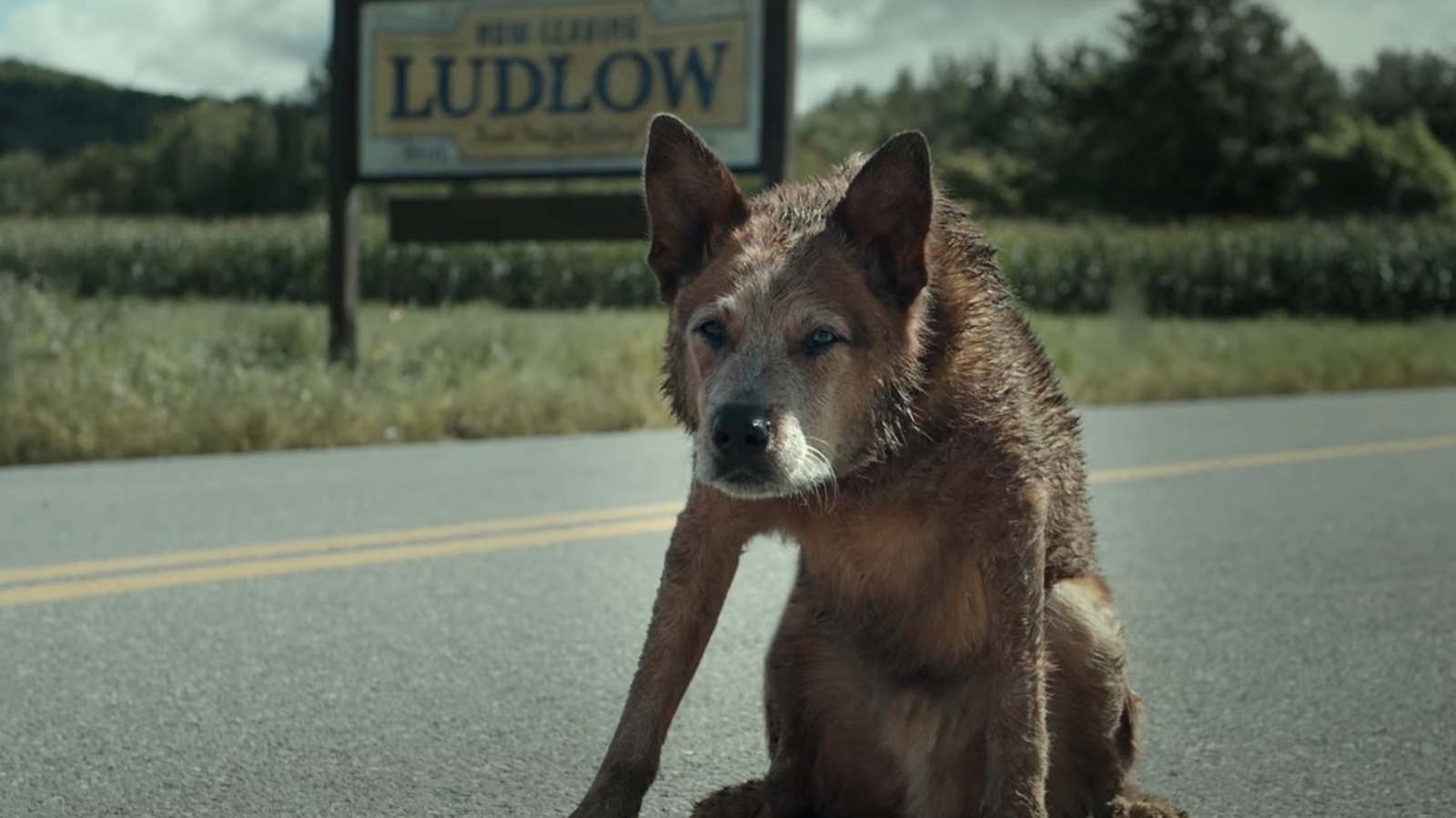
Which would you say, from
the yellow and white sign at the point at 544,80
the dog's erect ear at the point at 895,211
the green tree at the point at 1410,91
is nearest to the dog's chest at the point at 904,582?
the dog's erect ear at the point at 895,211

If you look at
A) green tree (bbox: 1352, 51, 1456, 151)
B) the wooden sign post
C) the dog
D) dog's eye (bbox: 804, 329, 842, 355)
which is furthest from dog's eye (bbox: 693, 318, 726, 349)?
green tree (bbox: 1352, 51, 1456, 151)

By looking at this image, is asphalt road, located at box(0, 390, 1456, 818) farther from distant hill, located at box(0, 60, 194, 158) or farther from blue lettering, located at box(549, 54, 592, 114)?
distant hill, located at box(0, 60, 194, 158)

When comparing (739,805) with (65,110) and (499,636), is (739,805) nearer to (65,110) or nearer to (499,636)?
(499,636)

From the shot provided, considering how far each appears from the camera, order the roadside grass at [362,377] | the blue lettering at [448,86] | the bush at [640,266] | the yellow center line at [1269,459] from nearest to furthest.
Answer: the yellow center line at [1269,459]
the roadside grass at [362,377]
the blue lettering at [448,86]
the bush at [640,266]

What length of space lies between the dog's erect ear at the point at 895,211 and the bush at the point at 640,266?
22.8 meters

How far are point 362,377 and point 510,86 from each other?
3.29 m

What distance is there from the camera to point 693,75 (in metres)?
15.7

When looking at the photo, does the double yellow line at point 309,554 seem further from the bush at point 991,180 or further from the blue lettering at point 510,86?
the bush at point 991,180

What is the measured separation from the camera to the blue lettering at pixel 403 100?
54.8 feet

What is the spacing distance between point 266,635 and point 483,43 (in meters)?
11.5

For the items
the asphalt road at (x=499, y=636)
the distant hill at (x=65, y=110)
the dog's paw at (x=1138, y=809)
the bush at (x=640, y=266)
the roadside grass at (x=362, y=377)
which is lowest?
the asphalt road at (x=499, y=636)

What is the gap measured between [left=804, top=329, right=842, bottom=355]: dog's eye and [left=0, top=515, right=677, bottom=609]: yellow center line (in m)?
3.87

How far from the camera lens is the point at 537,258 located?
1318 inches

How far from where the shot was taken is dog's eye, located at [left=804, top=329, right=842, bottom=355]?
3.39 m
